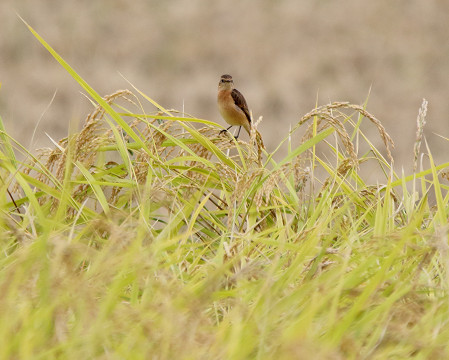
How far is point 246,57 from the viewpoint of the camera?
1477 centimetres

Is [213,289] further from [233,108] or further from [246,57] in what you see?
[246,57]

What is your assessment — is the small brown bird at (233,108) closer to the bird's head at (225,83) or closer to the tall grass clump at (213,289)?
the bird's head at (225,83)

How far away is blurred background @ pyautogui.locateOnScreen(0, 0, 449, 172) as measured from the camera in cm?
1227

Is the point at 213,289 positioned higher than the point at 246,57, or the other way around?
the point at 213,289

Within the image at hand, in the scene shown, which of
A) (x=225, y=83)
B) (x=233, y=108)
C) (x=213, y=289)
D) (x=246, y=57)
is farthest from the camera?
(x=246, y=57)

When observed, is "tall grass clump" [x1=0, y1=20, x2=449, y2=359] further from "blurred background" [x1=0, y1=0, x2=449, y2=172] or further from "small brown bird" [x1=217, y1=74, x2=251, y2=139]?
"blurred background" [x1=0, y1=0, x2=449, y2=172]

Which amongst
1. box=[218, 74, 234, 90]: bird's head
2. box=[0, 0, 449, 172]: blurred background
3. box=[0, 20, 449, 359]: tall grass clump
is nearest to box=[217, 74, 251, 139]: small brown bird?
box=[218, 74, 234, 90]: bird's head

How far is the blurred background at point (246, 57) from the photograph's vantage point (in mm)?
12266

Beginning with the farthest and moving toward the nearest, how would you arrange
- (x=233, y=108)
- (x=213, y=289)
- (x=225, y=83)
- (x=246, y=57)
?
(x=246, y=57)
(x=225, y=83)
(x=233, y=108)
(x=213, y=289)

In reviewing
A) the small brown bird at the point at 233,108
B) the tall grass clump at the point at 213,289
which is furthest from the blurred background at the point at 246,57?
the tall grass clump at the point at 213,289

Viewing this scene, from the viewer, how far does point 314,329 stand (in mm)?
2055

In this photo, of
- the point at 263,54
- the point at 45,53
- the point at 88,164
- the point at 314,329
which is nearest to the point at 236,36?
the point at 263,54

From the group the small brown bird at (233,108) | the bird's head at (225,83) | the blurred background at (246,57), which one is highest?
the bird's head at (225,83)

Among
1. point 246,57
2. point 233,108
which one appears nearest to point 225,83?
point 233,108
